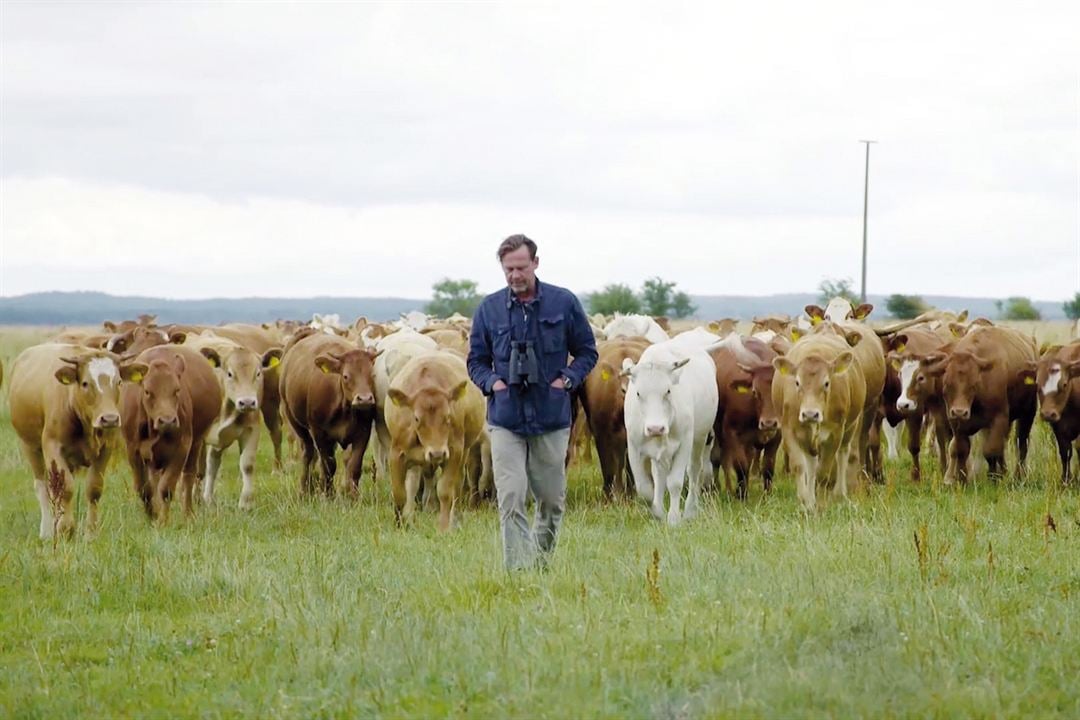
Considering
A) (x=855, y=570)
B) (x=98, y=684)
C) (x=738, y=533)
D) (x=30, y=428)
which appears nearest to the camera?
(x=98, y=684)

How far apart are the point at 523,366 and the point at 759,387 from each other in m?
6.06

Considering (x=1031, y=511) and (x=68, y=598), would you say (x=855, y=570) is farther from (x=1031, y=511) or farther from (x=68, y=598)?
(x=68, y=598)

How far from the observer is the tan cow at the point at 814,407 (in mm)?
13727

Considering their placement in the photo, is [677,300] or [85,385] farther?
[677,300]

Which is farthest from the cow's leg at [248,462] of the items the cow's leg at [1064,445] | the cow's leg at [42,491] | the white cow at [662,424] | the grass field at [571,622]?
the cow's leg at [1064,445]

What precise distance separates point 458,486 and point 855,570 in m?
5.60

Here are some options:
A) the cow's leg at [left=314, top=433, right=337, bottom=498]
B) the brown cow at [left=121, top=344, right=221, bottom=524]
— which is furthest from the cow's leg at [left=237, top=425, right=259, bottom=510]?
the brown cow at [left=121, top=344, right=221, bottom=524]

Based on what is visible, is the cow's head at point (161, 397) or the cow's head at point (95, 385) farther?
the cow's head at point (161, 397)

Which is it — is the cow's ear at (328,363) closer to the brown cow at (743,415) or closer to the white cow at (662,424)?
the white cow at (662,424)

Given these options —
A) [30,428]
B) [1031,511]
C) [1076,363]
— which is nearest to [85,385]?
[30,428]

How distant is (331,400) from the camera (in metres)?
16.1

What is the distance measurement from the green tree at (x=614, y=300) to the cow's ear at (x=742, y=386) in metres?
61.5

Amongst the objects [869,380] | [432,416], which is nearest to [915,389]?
[869,380]

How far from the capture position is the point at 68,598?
10070mm
